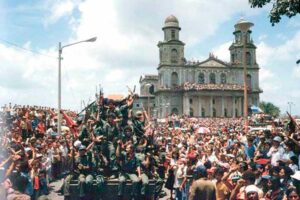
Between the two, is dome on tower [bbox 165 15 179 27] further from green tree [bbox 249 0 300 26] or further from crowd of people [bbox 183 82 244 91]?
green tree [bbox 249 0 300 26]

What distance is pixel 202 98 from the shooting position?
9856cm

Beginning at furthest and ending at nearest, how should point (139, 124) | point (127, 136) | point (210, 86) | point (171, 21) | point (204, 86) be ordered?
point (171, 21), point (210, 86), point (204, 86), point (139, 124), point (127, 136)

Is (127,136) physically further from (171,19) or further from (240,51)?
(240,51)

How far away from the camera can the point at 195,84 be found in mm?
98688

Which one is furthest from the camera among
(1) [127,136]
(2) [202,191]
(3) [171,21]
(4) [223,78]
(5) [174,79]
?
(4) [223,78]

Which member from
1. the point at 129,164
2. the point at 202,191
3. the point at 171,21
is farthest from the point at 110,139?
the point at 171,21

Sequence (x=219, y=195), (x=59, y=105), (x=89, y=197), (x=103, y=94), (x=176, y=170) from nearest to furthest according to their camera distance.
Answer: (x=219, y=195) < (x=89, y=197) < (x=176, y=170) < (x=103, y=94) < (x=59, y=105)

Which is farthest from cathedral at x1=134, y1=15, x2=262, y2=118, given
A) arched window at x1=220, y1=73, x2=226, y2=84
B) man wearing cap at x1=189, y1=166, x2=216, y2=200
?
man wearing cap at x1=189, y1=166, x2=216, y2=200

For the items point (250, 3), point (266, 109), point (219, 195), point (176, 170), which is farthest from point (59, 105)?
point (266, 109)

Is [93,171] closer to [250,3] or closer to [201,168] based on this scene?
[201,168]

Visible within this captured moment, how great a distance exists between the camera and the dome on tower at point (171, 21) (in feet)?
334

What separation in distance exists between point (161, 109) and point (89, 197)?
86.1 m

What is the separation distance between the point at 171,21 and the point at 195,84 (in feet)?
51.2

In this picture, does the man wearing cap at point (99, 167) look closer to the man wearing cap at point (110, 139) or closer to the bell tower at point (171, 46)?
the man wearing cap at point (110, 139)
